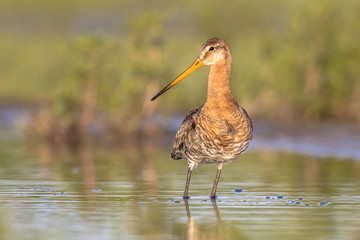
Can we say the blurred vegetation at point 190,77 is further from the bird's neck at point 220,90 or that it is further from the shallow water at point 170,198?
the bird's neck at point 220,90

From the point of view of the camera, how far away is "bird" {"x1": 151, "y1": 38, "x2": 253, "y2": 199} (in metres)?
10.9

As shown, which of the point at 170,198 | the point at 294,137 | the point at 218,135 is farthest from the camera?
the point at 294,137

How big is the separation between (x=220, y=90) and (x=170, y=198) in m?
1.44

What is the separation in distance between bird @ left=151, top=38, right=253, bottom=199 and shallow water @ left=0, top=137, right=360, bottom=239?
1.85 ft

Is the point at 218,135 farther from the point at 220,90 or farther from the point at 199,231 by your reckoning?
the point at 199,231

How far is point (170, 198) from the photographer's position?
11.2 m

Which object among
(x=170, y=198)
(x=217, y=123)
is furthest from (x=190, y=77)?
(x=217, y=123)

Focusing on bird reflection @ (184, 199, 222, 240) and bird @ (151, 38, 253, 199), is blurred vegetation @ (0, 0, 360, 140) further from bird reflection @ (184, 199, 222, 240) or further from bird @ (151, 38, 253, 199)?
bird reflection @ (184, 199, 222, 240)

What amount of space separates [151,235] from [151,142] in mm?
11799

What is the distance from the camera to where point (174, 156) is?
1229 centimetres

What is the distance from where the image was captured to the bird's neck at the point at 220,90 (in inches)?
431

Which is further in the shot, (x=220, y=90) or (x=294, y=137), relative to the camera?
(x=294, y=137)

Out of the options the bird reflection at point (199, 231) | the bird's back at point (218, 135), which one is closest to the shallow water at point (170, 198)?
the bird reflection at point (199, 231)

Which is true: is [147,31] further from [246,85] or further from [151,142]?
[246,85]
